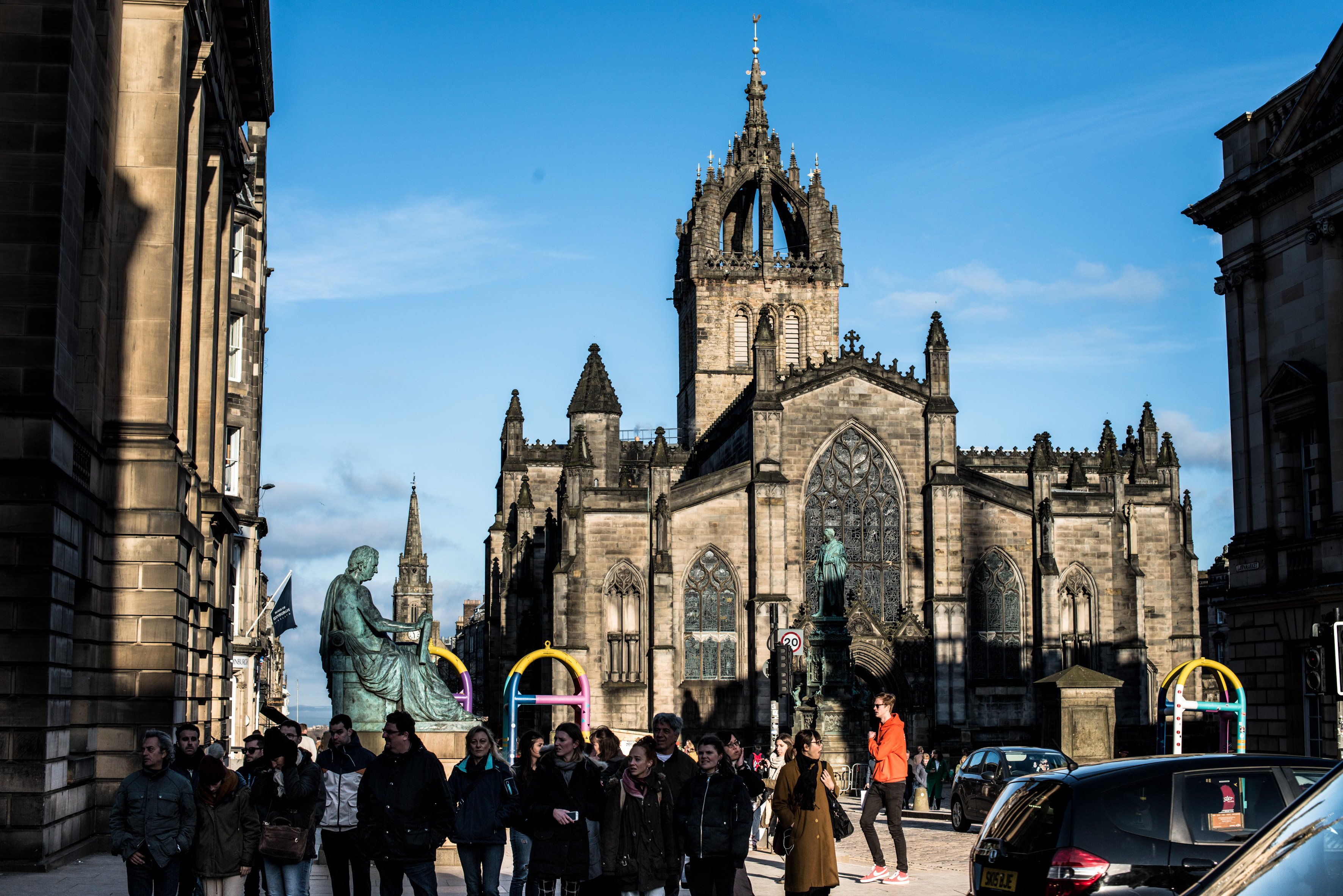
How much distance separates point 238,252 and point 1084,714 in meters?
21.1

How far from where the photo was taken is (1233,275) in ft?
95.9

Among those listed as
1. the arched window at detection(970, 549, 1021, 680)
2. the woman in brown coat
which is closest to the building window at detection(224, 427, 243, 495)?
the arched window at detection(970, 549, 1021, 680)

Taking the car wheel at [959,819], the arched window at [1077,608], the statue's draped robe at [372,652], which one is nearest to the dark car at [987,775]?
the car wheel at [959,819]

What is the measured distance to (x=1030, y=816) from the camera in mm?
9586

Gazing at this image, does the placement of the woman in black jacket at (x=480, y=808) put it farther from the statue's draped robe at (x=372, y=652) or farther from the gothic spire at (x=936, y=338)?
the gothic spire at (x=936, y=338)

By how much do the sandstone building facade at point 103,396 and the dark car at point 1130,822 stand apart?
9.30 meters

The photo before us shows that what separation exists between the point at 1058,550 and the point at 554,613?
15637 mm

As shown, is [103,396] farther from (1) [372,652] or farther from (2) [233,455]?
(2) [233,455]

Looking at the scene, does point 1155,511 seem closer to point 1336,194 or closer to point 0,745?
point 1336,194

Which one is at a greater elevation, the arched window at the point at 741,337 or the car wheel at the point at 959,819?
the arched window at the point at 741,337

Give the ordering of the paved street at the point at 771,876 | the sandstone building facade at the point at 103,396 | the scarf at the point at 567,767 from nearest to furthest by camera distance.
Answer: the scarf at the point at 567,767, the paved street at the point at 771,876, the sandstone building facade at the point at 103,396

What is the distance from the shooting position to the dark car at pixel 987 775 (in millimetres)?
22266

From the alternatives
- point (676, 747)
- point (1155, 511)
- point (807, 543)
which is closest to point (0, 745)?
point (676, 747)

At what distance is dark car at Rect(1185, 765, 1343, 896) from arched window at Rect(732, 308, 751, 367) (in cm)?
6015
